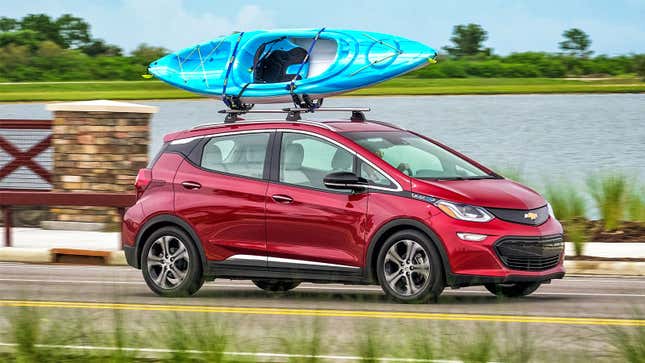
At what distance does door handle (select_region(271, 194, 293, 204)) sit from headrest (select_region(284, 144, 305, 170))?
1.02 feet

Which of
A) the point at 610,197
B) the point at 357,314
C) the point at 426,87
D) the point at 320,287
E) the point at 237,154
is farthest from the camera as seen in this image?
the point at 426,87

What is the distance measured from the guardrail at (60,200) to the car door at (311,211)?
6.50 m

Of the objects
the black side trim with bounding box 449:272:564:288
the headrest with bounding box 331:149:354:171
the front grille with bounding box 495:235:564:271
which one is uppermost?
the headrest with bounding box 331:149:354:171

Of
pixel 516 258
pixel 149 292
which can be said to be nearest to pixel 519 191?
pixel 516 258

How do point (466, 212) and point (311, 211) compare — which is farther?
point (311, 211)

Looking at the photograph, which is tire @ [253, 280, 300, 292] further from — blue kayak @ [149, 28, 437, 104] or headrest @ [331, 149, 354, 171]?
blue kayak @ [149, 28, 437, 104]

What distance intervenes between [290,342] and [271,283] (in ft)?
17.3

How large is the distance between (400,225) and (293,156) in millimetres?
1461

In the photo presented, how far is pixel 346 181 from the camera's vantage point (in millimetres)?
12305

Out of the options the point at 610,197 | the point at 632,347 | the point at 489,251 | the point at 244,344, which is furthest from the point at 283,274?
the point at 610,197

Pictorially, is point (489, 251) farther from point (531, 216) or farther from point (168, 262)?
point (168, 262)

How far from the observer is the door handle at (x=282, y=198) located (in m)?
12.7

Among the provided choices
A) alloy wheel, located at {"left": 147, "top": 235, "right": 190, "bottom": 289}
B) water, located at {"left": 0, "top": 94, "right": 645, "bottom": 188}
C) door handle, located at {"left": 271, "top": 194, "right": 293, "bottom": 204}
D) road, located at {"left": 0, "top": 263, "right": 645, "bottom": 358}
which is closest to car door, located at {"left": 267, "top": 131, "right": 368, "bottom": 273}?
door handle, located at {"left": 271, "top": 194, "right": 293, "bottom": 204}

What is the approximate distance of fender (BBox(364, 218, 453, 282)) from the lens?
467 inches
